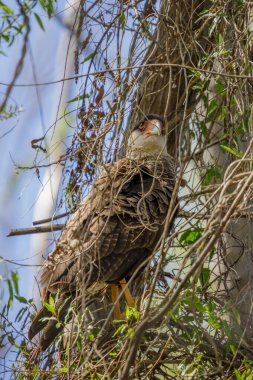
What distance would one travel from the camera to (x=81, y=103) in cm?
499

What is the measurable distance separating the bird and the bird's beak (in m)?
0.20

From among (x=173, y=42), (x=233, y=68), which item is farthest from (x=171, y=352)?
(x=173, y=42)

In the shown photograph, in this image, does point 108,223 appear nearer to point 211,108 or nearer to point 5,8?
point 211,108

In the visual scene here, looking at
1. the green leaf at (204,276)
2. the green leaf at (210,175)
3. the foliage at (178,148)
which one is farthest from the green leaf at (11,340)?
the green leaf at (210,175)

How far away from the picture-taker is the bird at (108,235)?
179 inches

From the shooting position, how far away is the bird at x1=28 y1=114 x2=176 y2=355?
455 cm

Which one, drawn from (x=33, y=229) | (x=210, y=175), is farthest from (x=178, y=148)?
(x=33, y=229)

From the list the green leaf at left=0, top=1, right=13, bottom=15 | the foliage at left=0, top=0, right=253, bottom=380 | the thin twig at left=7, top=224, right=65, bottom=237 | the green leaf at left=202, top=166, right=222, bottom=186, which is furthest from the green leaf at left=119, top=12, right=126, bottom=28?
the thin twig at left=7, top=224, right=65, bottom=237

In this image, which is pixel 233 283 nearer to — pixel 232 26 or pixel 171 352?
pixel 171 352

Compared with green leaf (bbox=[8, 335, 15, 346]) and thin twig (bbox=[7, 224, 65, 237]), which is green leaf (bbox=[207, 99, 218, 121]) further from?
Result: green leaf (bbox=[8, 335, 15, 346])

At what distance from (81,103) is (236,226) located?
1.23m

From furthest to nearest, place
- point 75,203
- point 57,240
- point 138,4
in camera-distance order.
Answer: point 138,4 → point 57,240 → point 75,203

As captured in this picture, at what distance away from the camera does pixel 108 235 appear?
4945mm

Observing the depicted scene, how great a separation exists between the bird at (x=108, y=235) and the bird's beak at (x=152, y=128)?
0.66 ft
